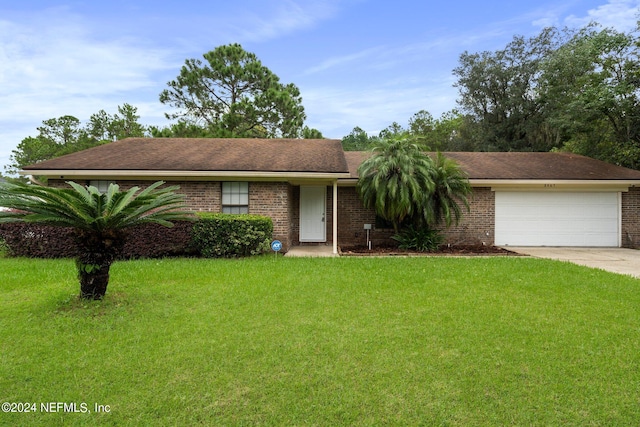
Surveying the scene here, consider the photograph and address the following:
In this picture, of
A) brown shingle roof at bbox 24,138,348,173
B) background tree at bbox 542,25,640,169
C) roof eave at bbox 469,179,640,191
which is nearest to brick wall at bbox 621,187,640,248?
roof eave at bbox 469,179,640,191

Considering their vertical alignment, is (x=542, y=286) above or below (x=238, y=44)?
below

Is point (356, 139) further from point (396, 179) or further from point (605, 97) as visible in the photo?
point (396, 179)

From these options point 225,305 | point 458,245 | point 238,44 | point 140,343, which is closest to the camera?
point 140,343

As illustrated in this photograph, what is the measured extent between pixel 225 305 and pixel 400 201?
6260 mm

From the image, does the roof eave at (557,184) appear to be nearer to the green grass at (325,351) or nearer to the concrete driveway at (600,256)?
the concrete driveway at (600,256)

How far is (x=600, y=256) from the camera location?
1003 centimetres

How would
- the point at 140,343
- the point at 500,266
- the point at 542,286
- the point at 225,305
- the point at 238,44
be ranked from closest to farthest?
the point at 140,343 → the point at 225,305 → the point at 542,286 → the point at 500,266 → the point at 238,44

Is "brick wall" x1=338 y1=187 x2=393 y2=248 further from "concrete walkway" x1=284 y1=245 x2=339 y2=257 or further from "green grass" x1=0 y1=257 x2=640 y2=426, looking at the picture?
"green grass" x1=0 y1=257 x2=640 y2=426

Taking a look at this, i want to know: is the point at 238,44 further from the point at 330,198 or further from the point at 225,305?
the point at 225,305

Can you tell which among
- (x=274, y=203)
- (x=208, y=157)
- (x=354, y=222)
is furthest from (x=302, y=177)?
(x=208, y=157)

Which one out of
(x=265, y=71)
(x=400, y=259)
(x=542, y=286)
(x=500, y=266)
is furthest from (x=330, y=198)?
(x=265, y=71)

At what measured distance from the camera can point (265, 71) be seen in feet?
78.7

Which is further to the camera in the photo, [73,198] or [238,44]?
[238,44]

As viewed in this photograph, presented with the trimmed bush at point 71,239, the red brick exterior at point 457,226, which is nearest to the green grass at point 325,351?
the trimmed bush at point 71,239
